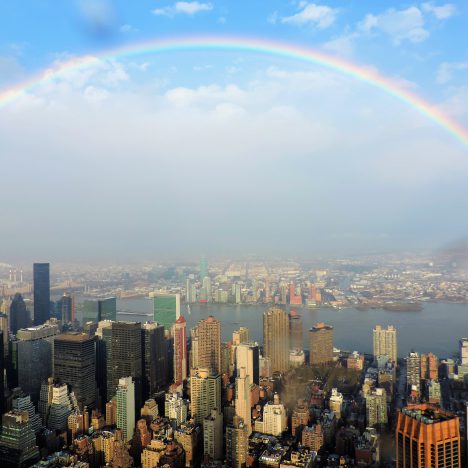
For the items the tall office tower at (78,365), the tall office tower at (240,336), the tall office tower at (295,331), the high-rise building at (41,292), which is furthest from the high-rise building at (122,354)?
the high-rise building at (41,292)

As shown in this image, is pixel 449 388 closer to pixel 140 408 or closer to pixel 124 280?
pixel 140 408

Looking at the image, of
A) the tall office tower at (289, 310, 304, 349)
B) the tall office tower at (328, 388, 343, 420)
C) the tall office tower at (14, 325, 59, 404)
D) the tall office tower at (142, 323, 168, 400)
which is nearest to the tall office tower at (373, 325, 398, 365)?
the tall office tower at (289, 310, 304, 349)

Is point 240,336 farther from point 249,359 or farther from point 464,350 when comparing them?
point 464,350

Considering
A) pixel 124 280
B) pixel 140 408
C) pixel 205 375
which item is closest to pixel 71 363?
pixel 140 408

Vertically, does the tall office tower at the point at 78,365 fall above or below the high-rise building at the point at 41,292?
below

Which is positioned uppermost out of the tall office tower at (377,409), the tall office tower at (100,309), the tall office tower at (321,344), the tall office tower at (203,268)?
the tall office tower at (203,268)

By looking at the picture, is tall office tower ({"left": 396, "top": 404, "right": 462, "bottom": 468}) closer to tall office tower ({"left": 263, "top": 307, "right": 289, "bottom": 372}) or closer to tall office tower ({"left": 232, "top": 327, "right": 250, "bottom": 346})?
tall office tower ({"left": 263, "top": 307, "right": 289, "bottom": 372})

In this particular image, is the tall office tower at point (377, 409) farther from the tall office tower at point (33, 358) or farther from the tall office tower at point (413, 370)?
the tall office tower at point (33, 358)
